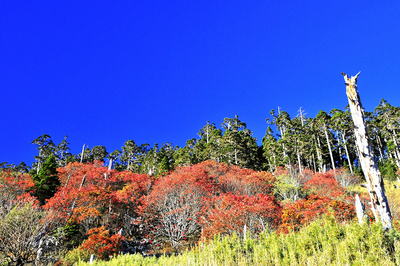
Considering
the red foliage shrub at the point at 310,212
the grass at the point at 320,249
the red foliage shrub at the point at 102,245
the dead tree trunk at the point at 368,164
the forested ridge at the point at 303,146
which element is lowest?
the red foliage shrub at the point at 102,245

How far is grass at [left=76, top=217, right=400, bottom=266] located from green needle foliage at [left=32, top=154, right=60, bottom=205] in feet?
53.7

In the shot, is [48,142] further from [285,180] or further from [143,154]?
[285,180]

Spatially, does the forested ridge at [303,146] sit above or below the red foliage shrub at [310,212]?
above

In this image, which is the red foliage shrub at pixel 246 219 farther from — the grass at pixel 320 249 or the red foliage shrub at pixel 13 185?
the red foliage shrub at pixel 13 185

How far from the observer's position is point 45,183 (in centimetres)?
1919

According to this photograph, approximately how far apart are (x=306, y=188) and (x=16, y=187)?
2284 cm

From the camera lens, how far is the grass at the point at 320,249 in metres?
4.83

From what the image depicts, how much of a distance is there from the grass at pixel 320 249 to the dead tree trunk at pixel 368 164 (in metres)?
0.56

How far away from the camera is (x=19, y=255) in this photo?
27.3 feet

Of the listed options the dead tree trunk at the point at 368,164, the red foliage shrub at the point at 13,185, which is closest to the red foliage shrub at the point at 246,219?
the dead tree trunk at the point at 368,164

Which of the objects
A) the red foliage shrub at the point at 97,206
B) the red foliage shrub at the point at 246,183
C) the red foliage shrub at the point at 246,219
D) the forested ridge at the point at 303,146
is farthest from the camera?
the forested ridge at the point at 303,146

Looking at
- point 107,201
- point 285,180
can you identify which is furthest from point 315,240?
point 285,180

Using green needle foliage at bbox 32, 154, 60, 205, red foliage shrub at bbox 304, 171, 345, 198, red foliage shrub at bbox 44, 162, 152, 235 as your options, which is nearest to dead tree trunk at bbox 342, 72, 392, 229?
red foliage shrub at bbox 304, 171, 345, 198

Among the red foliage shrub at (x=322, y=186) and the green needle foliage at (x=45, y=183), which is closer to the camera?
the red foliage shrub at (x=322, y=186)
